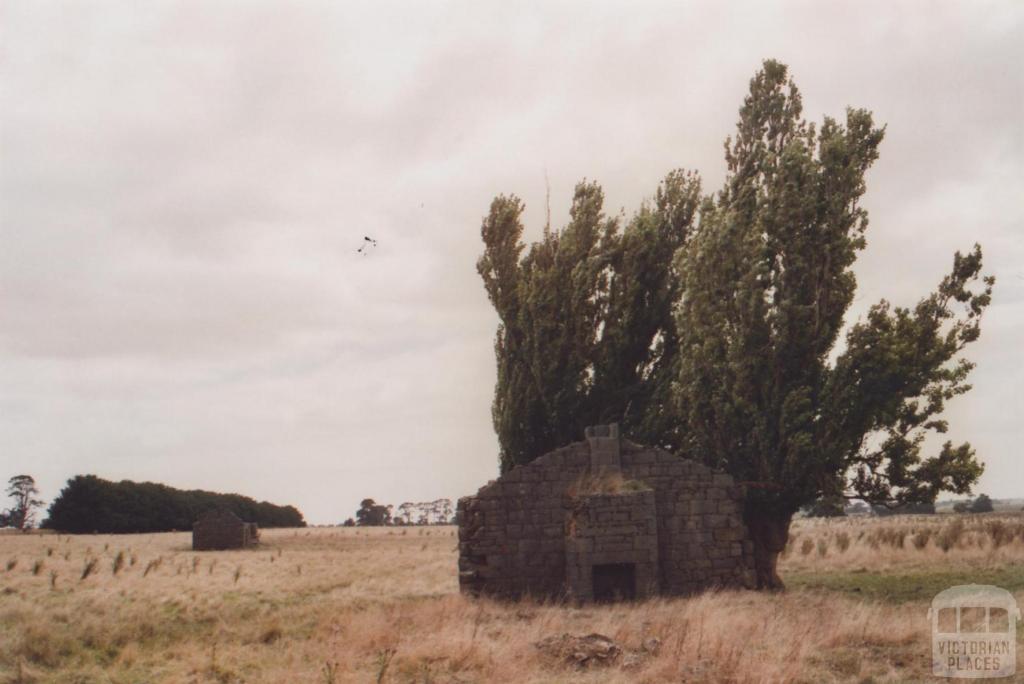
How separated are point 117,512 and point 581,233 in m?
48.7

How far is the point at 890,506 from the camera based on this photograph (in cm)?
1806

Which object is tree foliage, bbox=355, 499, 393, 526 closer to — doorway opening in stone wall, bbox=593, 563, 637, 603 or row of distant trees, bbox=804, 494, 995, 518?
row of distant trees, bbox=804, 494, 995, 518

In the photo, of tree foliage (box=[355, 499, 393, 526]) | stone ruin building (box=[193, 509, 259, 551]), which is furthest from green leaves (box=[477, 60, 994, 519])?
tree foliage (box=[355, 499, 393, 526])

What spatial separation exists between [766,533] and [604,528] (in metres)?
4.72

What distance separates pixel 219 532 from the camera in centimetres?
3950

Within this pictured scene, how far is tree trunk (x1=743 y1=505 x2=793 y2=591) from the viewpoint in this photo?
734 inches

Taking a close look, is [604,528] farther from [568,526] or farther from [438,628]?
[438,628]

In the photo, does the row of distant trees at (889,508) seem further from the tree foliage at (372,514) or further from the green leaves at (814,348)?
the tree foliage at (372,514)

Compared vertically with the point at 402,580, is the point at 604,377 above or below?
above

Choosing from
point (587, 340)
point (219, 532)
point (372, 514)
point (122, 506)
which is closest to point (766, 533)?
point (587, 340)

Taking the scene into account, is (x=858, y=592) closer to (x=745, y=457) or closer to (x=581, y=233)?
(x=745, y=457)

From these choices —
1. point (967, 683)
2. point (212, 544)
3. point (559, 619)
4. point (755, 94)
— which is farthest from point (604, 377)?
point (212, 544)

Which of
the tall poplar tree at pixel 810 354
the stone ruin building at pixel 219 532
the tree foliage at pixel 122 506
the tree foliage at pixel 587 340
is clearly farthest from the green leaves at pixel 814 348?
the tree foliage at pixel 122 506

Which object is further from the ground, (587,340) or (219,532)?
(587,340)
